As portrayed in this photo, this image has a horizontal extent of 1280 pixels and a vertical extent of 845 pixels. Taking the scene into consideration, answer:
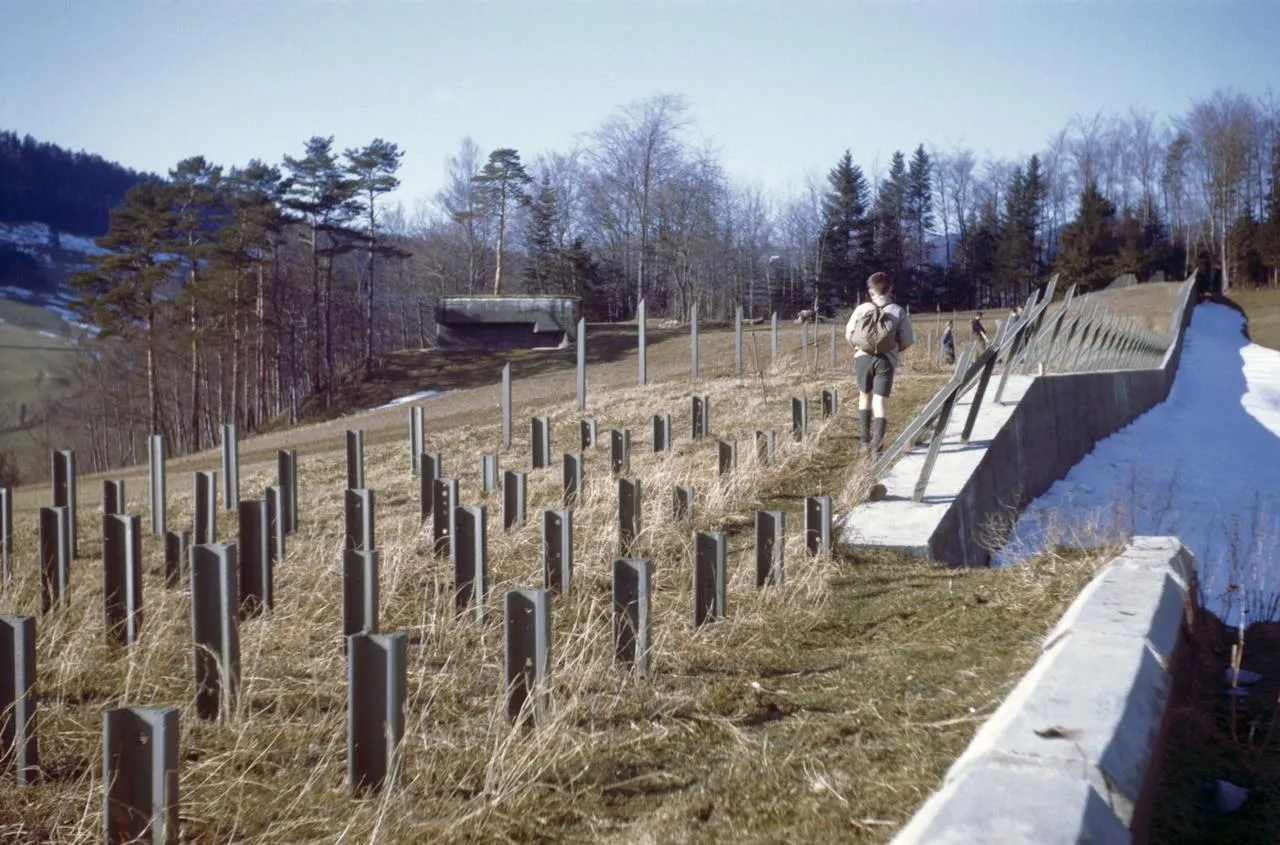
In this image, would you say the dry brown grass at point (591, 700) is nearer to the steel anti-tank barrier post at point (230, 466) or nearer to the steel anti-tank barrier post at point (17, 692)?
the steel anti-tank barrier post at point (17, 692)

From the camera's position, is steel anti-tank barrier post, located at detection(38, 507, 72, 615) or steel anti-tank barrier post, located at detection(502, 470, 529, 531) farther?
steel anti-tank barrier post, located at detection(502, 470, 529, 531)

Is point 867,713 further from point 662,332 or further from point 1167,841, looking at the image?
point 662,332

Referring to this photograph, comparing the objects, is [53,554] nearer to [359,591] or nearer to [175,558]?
[175,558]

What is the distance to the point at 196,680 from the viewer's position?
4121 millimetres

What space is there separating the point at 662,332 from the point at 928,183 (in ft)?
150

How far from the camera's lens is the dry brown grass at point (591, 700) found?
131 inches

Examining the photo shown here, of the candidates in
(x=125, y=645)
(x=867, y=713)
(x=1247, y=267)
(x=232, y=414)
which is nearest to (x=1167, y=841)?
(x=867, y=713)

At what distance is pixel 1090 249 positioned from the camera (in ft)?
225

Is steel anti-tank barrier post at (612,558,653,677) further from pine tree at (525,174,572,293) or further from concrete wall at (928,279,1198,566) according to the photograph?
pine tree at (525,174,572,293)

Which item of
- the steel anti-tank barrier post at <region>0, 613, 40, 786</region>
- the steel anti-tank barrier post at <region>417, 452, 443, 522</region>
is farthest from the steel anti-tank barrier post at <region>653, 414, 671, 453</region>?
the steel anti-tank barrier post at <region>0, 613, 40, 786</region>

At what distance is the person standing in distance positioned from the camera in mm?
10023

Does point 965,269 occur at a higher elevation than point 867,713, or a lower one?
higher

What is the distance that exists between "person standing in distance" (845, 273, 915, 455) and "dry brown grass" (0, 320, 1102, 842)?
276 centimetres

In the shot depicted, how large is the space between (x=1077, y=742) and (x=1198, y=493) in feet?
37.2
